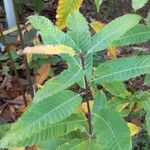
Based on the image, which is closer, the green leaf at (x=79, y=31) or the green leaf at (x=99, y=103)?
the green leaf at (x=79, y=31)

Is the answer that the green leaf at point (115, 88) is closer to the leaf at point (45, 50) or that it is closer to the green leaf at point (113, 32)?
the green leaf at point (113, 32)

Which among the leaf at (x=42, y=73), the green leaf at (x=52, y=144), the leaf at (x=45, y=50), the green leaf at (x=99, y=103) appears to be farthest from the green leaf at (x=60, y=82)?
the leaf at (x=42, y=73)

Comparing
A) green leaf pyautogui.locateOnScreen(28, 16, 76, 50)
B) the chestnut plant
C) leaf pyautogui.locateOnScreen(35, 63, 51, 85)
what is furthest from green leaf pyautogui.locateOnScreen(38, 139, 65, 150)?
→ leaf pyautogui.locateOnScreen(35, 63, 51, 85)

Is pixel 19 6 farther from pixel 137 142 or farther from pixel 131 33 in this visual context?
pixel 131 33

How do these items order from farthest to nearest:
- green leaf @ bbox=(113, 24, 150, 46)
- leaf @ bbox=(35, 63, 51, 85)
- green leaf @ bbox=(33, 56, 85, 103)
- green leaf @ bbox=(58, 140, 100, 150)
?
leaf @ bbox=(35, 63, 51, 85) < green leaf @ bbox=(113, 24, 150, 46) < green leaf @ bbox=(58, 140, 100, 150) < green leaf @ bbox=(33, 56, 85, 103)

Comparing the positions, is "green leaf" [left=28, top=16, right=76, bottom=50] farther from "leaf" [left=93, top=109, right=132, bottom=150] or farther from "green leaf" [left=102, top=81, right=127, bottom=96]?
"green leaf" [left=102, top=81, right=127, bottom=96]

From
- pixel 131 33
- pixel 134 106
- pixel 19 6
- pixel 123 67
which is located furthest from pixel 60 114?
pixel 19 6

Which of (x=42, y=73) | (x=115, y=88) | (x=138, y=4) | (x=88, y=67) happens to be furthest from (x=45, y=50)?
(x=42, y=73)
